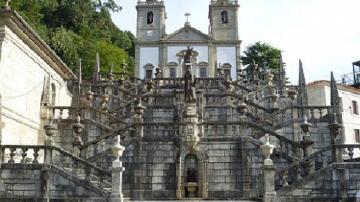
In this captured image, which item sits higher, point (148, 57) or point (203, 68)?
point (148, 57)

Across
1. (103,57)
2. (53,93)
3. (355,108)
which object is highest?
(103,57)

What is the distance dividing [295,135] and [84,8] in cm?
3213

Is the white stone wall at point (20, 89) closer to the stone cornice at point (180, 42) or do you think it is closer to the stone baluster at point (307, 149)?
the stone baluster at point (307, 149)

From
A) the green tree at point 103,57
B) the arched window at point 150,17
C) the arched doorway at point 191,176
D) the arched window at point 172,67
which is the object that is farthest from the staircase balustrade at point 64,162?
the arched window at point 150,17

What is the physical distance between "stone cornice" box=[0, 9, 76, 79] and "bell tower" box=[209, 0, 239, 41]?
32.1 metres

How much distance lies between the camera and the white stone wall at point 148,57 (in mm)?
55156

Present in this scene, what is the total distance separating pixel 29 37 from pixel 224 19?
39436mm

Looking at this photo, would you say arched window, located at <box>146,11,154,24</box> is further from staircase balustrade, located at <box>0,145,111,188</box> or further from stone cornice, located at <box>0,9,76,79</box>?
staircase balustrade, located at <box>0,145,111,188</box>

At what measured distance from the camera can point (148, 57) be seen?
55688mm

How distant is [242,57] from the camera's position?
55.3 m

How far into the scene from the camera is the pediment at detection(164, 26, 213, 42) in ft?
183

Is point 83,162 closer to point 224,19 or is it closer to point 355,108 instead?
point 355,108

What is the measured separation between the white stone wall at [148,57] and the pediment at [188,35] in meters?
2.18

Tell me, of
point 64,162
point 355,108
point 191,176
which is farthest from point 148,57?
point 64,162
